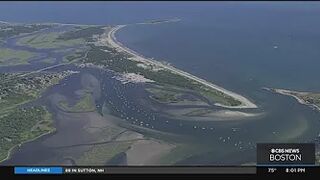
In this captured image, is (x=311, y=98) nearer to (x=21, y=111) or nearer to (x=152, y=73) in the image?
(x=152, y=73)

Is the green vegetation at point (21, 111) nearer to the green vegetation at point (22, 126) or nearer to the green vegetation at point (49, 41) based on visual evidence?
the green vegetation at point (22, 126)

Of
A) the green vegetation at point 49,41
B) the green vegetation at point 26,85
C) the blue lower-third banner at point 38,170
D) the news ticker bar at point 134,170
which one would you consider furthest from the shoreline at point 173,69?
the blue lower-third banner at point 38,170

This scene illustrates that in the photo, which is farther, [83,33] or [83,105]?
[83,33]

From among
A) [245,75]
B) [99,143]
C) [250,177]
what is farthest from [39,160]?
[245,75]

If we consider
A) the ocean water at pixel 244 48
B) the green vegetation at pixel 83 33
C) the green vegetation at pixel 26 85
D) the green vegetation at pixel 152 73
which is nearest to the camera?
the ocean water at pixel 244 48

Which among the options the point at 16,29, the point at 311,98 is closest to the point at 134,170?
the point at 311,98

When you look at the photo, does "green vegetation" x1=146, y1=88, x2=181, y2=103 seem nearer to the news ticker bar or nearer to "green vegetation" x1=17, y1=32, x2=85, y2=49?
"green vegetation" x1=17, y1=32, x2=85, y2=49

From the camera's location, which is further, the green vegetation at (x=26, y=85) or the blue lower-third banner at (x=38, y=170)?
the green vegetation at (x=26, y=85)

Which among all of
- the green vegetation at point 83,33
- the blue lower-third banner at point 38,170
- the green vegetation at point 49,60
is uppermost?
the green vegetation at point 83,33
